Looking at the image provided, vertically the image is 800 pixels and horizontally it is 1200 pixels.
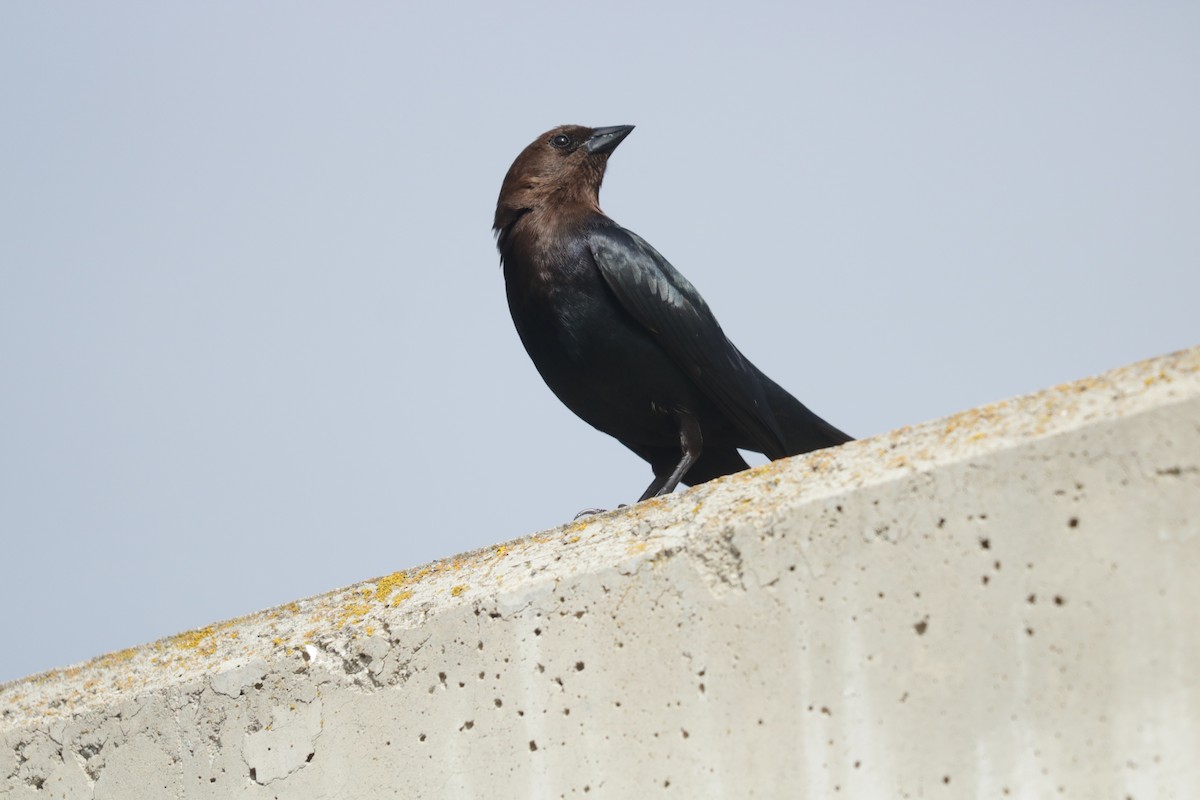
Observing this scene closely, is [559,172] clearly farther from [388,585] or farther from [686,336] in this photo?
[388,585]

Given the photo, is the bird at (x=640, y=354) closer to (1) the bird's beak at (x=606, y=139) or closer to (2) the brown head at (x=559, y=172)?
(2) the brown head at (x=559, y=172)

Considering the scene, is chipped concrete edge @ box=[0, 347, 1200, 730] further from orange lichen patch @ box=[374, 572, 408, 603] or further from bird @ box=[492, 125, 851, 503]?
bird @ box=[492, 125, 851, 503]

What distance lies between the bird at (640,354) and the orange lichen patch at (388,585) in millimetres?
1379

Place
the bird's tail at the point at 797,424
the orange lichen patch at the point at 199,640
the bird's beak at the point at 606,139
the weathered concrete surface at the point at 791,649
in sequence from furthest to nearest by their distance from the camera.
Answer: the bird's beak at the point at 606,139, the bird's tail at the point at 797,424, the orange lichen patch at the point at 199,640, the weathered concrete surface at the point at 791,649

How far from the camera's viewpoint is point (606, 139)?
5141 mm

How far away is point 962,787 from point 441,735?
40.5 inches

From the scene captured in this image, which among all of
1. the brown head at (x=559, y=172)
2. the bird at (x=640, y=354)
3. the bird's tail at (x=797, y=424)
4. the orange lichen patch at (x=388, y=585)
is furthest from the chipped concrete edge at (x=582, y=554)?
the brown head at (x=559, y=172)

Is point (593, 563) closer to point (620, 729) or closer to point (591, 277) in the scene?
point (620, 729)

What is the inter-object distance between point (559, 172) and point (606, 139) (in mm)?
322

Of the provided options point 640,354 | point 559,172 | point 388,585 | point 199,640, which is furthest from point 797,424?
point 199,640

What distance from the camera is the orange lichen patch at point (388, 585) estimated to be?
9.77 ft

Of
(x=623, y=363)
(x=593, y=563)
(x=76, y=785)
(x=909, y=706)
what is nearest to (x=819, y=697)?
(x=909, y=706)

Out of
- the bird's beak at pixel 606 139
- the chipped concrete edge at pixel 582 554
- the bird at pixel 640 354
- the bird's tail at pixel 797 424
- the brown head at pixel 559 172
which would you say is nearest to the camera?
the chipped concrete edge at pixel 582 554

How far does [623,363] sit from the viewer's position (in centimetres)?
425
